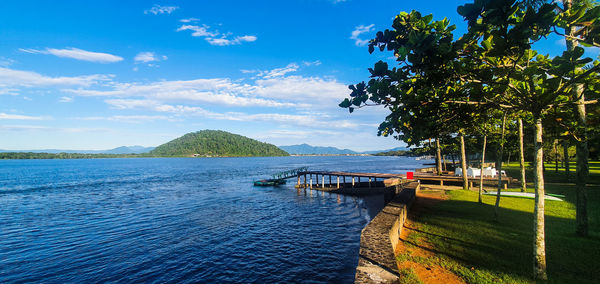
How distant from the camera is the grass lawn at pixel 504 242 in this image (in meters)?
7.46

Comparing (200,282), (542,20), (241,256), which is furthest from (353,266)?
(542,20)

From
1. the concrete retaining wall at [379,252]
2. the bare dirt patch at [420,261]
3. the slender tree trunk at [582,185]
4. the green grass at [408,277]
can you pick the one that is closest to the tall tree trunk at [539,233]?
the bare dirt patch at [420,261]

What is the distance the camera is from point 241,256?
47.7 feet

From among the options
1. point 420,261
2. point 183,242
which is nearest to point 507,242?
point 420,261

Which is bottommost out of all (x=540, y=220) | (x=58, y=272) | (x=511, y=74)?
(x=58, y=272)

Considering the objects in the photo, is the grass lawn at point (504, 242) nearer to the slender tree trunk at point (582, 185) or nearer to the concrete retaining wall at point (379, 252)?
the slender tree trunk at point (582, 185)

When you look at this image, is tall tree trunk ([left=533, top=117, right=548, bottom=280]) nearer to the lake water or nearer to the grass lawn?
the grass lawn

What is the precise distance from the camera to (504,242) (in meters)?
9.92

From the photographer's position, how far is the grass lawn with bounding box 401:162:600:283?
746cm

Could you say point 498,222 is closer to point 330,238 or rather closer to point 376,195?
point 330,238

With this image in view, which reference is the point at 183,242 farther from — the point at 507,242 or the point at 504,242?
the point at 507,242

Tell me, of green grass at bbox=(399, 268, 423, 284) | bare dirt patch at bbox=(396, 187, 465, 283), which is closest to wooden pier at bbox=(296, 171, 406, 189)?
bare dirt patch at bbox=(396, 187, 465, 283)

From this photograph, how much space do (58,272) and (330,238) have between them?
15.0 m

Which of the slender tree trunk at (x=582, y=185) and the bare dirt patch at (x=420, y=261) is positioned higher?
the slender tree trunk at (x=582, y=185)
